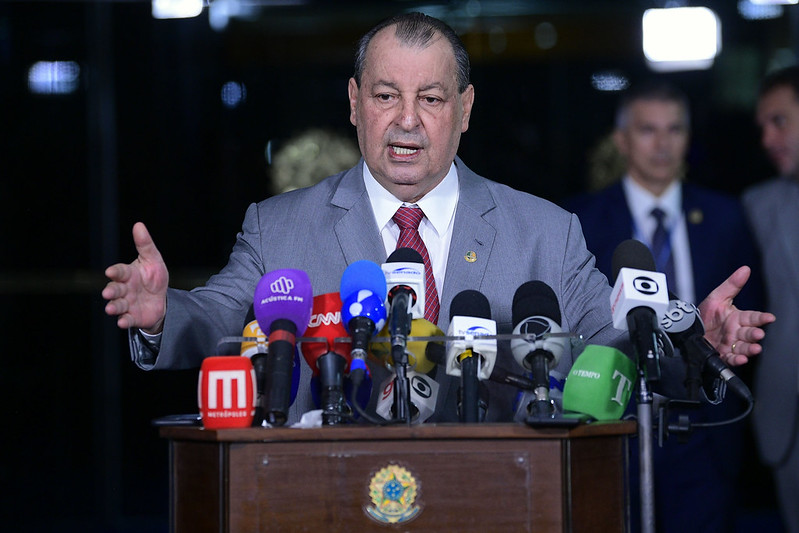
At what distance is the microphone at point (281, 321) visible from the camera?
→ 167 centimetres

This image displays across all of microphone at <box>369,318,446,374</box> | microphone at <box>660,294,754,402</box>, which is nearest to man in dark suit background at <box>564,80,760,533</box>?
microphone at <box>660,294,754,402</box>

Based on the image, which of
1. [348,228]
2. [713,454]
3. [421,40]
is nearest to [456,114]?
[421,40]

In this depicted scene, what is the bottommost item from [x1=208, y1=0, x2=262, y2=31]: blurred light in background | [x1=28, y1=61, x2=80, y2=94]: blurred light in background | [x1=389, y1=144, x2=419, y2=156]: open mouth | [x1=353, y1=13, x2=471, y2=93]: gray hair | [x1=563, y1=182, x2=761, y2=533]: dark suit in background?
[x1=563, y1=182, x2=761, y2=533]: dark suit in background

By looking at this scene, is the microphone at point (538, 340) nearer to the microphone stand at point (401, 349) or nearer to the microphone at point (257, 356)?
the microphone stand at point (401, 349)

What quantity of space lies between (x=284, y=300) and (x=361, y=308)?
0.15 metres

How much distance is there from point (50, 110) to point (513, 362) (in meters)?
4.29

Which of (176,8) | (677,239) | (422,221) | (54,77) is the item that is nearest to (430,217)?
(422,221)

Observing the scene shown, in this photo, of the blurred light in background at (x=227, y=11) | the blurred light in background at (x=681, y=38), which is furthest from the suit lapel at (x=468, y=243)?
the blurred light in background at (x=227, y=11)

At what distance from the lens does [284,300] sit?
1818 millimetres

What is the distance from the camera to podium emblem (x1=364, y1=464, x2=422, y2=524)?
5.36 feet

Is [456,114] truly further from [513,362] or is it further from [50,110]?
[50,110]

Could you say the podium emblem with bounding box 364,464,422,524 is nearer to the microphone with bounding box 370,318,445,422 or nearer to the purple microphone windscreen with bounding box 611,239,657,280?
the microphone with bounding box 370,318,445,422

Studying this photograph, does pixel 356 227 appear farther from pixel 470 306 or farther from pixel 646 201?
pixel 646 201

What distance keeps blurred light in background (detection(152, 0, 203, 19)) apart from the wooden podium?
14.2ft
